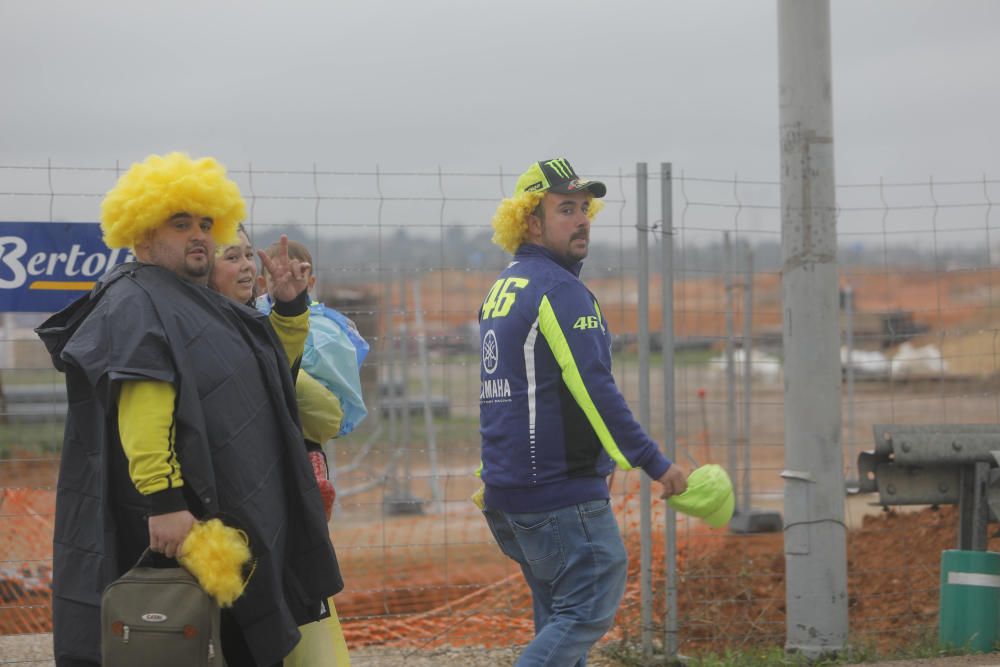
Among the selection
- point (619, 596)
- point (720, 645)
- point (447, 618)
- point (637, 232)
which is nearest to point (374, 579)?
point (447, 618)

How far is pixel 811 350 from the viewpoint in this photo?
6.03m

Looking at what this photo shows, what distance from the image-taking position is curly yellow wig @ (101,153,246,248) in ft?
12.4

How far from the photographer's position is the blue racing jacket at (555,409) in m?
4.51

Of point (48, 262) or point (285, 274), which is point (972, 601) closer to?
point (285, 274)

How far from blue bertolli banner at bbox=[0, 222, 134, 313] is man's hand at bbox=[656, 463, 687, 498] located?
109 inches

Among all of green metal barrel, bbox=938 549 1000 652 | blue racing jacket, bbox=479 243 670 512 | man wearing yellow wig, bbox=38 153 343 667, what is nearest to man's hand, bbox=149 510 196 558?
man wearing yellow wig, bbox=38 153 343 667

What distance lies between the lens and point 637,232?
6.30 m

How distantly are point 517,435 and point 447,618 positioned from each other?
118 inches

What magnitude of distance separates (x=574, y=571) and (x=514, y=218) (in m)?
1.41

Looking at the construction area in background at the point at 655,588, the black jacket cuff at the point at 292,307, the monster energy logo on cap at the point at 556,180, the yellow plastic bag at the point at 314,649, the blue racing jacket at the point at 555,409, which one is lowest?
the construction area in background at the point at 655,588

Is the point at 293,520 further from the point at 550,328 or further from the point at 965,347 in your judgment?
the point at 965,347

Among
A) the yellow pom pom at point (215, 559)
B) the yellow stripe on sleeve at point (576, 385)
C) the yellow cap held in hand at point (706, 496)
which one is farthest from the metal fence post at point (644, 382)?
the yellow pom pom at point (215, 559)

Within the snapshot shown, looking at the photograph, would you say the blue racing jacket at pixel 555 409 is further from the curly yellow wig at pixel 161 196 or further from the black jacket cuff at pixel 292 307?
the curly yellow wig at pixel 161 196

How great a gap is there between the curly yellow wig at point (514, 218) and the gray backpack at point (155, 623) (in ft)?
6.98
